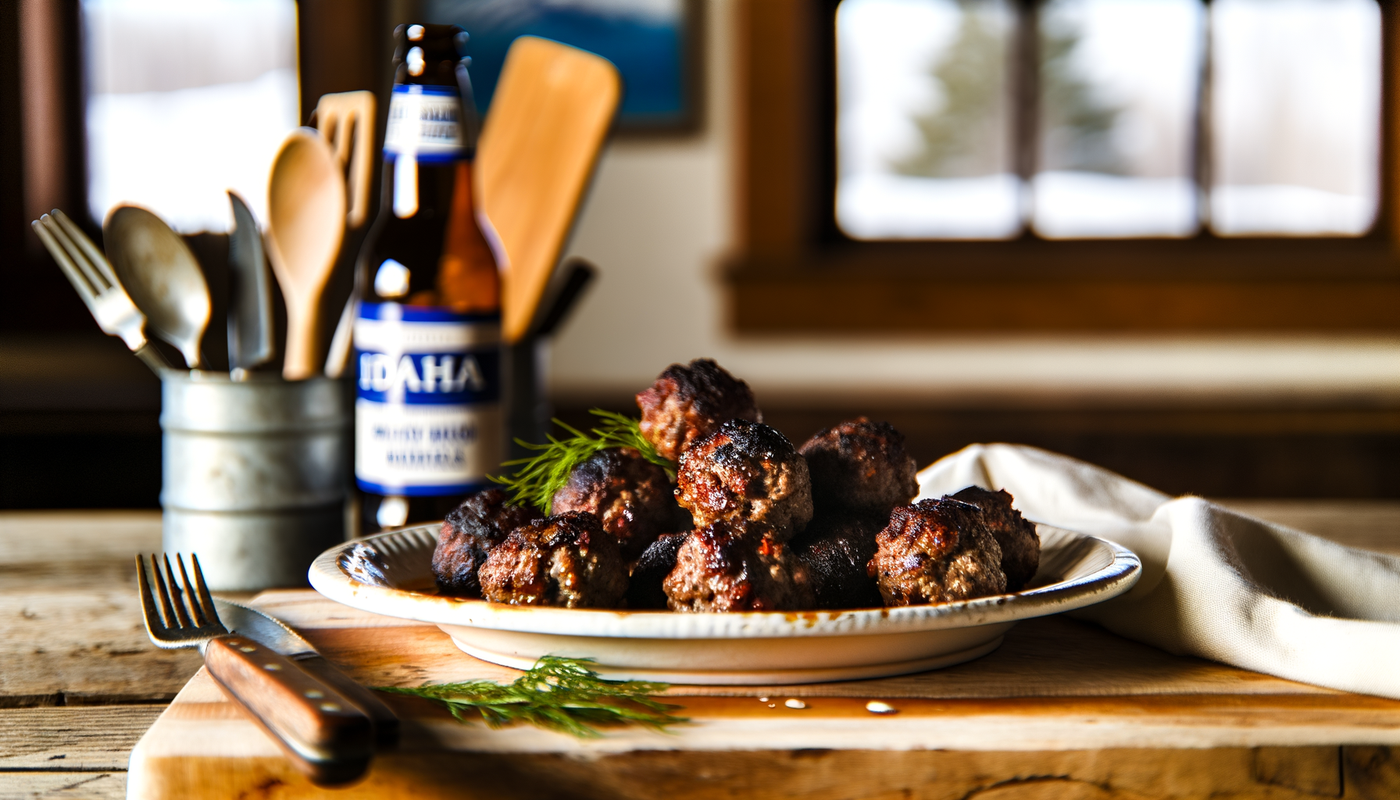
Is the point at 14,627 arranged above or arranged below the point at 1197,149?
below

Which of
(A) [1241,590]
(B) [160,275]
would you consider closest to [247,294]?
(B) [160,275]

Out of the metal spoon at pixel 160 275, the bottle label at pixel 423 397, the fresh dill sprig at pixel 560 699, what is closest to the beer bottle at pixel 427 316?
the bottle label at pixel 423 397

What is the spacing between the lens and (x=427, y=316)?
38.2 inches

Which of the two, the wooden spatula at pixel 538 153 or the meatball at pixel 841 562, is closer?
the meatball at pixel 841 562

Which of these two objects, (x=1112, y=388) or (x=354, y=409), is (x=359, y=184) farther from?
(x=1112, y=388)

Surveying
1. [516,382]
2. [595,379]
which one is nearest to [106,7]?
[595,379]

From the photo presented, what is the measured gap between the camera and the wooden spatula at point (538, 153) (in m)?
1.37

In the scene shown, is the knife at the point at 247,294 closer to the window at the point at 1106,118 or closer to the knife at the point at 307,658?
the knife at the point at 307,658

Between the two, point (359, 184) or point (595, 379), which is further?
point (595, 379)

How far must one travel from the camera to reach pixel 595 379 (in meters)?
3.41

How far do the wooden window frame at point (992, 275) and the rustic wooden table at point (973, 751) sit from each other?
2.57 m

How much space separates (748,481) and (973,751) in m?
0.19

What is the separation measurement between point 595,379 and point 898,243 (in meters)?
0.96

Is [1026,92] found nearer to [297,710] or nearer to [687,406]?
[687,406]
